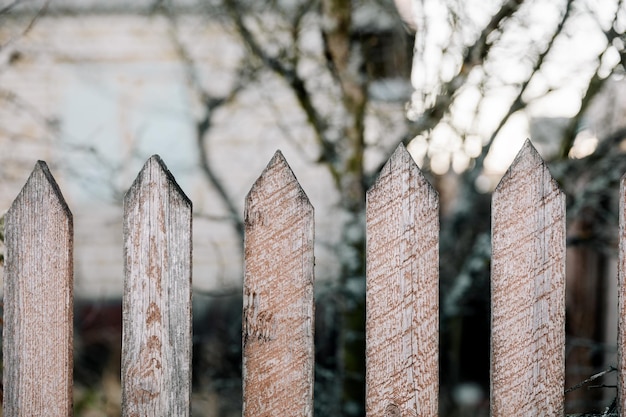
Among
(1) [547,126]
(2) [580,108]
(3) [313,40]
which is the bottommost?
(2) [580,108]

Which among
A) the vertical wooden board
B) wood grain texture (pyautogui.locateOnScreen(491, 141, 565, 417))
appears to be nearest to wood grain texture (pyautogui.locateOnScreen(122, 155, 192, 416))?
the vertical wooden board

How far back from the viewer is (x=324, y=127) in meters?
3.09

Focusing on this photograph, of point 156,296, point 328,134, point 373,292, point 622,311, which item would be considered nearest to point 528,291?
point 622,311

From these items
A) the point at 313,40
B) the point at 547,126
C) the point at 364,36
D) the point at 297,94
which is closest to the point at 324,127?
the point at 297,94

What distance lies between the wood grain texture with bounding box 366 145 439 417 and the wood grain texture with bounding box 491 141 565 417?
14 cm

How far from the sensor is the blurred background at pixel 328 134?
2588 millimetres

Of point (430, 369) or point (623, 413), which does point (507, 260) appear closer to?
point (430, 369)

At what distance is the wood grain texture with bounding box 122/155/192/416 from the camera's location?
134 cm

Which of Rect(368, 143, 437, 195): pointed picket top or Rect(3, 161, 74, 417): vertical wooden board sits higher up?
Rect(368, 143, 437, 195): pointed picket top

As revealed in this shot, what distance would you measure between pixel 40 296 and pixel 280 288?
0.51 m

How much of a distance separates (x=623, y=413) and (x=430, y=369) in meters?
0.42

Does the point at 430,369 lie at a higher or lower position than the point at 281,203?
lower

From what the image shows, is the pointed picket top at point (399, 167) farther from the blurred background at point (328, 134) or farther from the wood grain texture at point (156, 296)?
the blurred background at point (328, 134)

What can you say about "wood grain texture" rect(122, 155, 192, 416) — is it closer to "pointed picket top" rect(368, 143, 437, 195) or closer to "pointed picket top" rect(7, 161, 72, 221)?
"pointed picket top" rect(7, 161, 72, 221)
